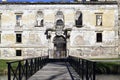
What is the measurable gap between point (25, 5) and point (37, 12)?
7.36ft

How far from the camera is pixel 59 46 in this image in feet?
176

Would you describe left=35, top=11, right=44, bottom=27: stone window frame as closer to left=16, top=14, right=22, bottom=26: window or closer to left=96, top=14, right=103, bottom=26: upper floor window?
left=16, top=14, right=22, bottom=26: window

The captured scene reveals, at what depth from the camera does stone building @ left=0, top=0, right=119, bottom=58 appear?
48.5 m

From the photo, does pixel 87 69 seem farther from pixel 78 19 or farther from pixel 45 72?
pixel 78 19

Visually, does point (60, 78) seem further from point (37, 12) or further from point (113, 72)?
point (37, 12)

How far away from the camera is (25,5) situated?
162 feet

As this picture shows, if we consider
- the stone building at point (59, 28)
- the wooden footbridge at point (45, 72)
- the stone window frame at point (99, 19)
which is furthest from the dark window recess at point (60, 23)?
the wooden footbridge at point (45, 72)

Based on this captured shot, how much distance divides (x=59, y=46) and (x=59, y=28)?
19.0 feet

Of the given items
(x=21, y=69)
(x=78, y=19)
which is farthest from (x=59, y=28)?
(x=21, y=69)

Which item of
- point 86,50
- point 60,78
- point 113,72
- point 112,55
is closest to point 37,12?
point 86,50

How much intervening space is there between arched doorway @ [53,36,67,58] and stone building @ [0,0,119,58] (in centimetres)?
16

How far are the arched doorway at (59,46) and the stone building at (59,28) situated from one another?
164mm

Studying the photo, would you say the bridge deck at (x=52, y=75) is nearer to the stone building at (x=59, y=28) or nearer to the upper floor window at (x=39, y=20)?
the stone building at (x=59, y=28)

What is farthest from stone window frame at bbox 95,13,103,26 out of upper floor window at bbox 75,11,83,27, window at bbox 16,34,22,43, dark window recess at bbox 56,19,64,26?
window at bbox 16,34,22,43
